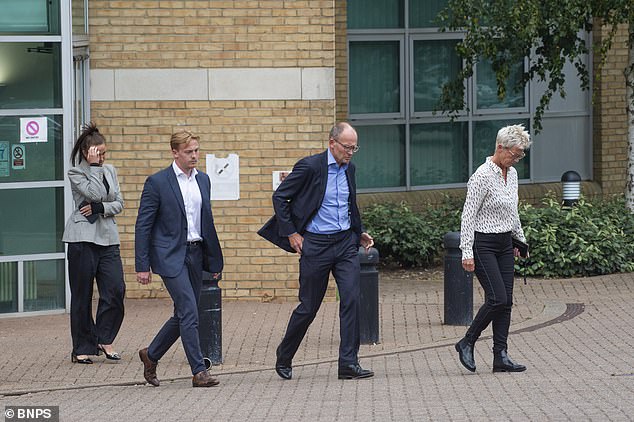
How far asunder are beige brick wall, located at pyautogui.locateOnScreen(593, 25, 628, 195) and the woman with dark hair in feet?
34.1

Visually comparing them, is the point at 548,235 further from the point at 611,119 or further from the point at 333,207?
the point at 333,207

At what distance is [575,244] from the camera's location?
1577 centimetres

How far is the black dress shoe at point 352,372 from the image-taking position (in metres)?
9.57

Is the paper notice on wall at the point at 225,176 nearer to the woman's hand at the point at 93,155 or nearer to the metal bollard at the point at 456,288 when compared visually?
the metal bollard at the point at 456,288

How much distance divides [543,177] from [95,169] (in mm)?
10637

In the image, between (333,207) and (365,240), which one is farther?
(365,240)

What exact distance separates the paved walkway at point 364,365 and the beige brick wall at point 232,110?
0.69 m

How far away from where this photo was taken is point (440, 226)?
17203 mm

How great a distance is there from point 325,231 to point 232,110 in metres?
4.61

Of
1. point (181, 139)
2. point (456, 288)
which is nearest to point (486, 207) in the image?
point (181, 139)

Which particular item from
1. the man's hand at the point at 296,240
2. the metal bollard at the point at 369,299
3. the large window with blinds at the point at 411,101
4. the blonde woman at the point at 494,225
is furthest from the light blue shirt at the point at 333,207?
the large window with blinds at the point at 411,101

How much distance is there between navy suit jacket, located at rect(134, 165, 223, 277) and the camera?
938 centimetres

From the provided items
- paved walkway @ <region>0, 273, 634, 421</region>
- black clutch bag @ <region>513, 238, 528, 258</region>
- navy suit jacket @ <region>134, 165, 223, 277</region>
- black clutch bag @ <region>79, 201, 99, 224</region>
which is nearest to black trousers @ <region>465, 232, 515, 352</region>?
black clutch bag @ <region>513, 238, 528, 258</region>

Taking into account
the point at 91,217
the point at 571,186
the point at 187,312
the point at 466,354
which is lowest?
the point at 466,354
